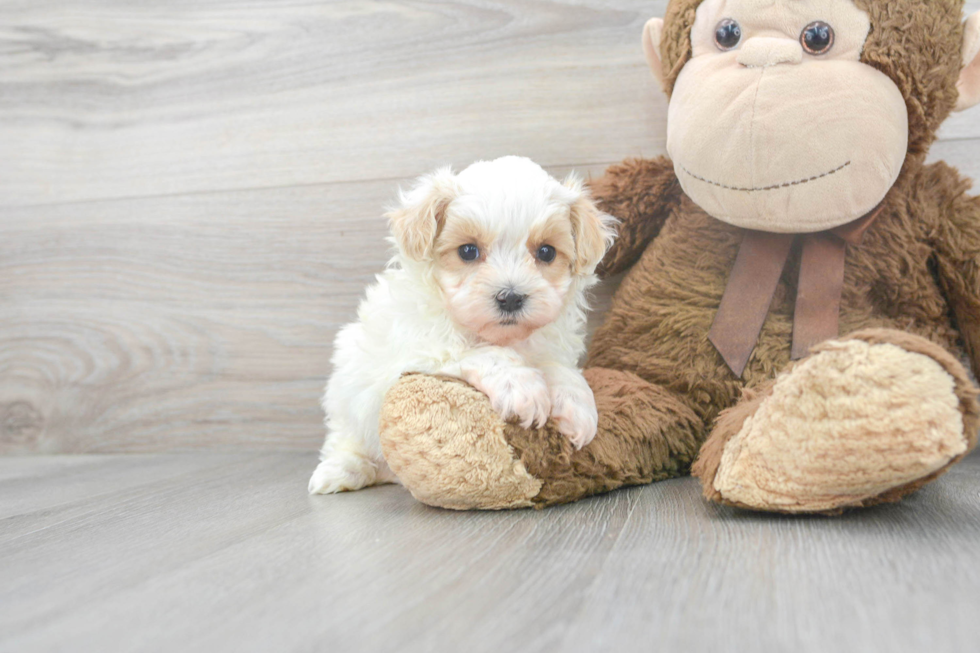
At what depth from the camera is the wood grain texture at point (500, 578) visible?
57 cm

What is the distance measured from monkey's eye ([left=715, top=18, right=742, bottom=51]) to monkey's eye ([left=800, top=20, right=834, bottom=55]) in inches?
3.4

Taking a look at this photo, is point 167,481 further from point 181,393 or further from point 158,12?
point 158,12

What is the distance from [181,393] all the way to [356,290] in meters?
0.45

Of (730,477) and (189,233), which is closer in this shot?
(730,477)

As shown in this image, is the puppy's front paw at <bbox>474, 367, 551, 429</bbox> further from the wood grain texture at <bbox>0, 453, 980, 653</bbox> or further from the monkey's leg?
the wood grain texture at <bbox>0, 453, 980, 653</bbox>

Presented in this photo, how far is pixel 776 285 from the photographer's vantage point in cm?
113

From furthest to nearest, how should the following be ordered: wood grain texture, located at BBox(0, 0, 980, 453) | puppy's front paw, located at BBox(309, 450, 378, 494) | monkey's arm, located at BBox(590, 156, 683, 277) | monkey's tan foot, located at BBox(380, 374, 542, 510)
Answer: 1. wood grain texture, located at BBox(0, 0, 980, 453)
2. monkey's arm, located at BBox(590, 156, 683, 277)
3. puppy's front paw, located at BBox(309, 450, 378, 494)
4. monkey's tan foot, located at BBox(380, 374, 542, 510)

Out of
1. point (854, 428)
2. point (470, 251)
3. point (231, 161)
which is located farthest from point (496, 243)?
point (231, 161)

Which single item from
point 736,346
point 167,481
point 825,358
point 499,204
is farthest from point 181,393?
point 825,358

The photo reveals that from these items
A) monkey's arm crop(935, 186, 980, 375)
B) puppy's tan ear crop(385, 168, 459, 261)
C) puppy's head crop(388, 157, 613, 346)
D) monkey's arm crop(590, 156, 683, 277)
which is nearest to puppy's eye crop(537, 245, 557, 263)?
puppy's head crop(388, 157, 613, 346)

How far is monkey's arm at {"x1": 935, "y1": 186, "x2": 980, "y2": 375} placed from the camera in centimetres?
111

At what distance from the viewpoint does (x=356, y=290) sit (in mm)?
1521

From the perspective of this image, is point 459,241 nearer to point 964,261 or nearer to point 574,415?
point 574,415

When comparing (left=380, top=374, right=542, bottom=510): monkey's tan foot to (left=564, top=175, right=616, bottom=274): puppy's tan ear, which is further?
(left=564, top=175, right=616, bottom=274): puppy's tan ear
